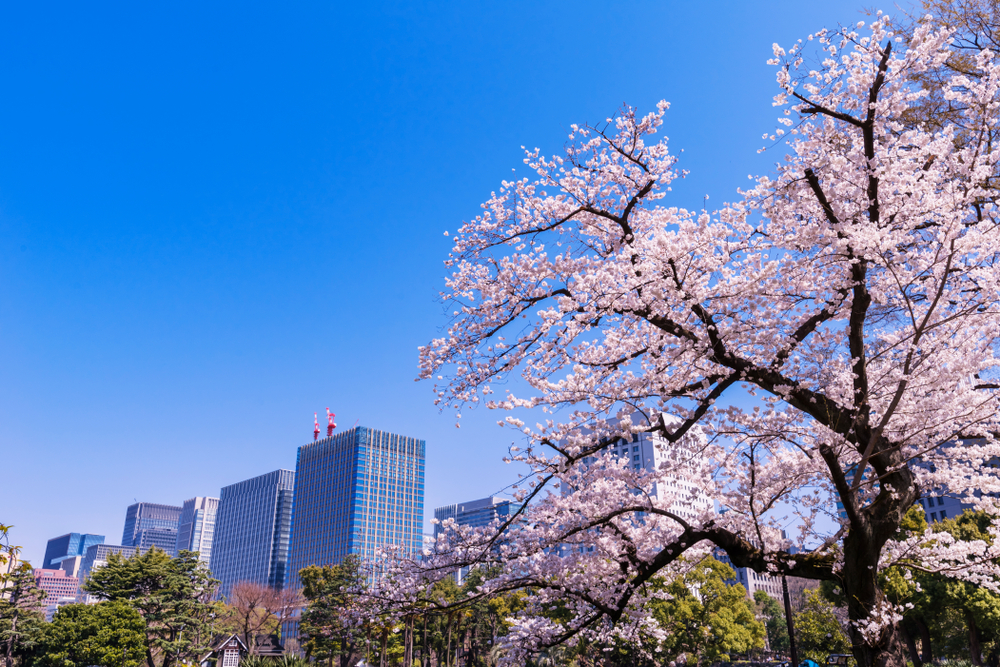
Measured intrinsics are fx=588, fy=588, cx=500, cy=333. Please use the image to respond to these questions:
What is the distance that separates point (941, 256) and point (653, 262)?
302 centimetres

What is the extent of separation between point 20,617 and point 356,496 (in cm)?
9897

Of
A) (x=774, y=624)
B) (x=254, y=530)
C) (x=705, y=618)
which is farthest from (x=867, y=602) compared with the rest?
(x=254, y=530)

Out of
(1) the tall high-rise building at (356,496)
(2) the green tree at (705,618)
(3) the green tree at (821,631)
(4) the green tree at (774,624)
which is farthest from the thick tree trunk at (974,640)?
(1) the tall high-rise building at (356,496)

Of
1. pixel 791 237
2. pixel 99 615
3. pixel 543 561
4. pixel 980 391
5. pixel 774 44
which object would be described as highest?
pixel 774 44

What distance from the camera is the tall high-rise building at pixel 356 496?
127 meters

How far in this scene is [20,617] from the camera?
3020 cm

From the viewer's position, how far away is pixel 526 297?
8352mm

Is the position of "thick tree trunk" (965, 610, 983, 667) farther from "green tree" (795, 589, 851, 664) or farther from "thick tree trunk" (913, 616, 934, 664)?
"green tree" (795, 589, 851, 664)

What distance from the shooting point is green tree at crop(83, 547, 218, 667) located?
110 ft

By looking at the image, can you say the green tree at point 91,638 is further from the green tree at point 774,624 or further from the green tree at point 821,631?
the green tree at point 774,624

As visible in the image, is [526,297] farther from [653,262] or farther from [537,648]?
[537,648]

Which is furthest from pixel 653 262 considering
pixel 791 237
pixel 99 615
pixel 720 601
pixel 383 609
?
pixel 99 615

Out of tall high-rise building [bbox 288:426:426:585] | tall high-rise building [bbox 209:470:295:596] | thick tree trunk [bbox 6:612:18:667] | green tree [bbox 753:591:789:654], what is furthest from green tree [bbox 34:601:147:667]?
tall high-rise building [bbox 209:470:295:596]

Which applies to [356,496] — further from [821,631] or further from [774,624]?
[821,631]
